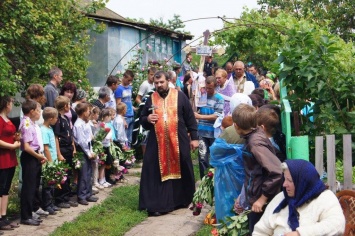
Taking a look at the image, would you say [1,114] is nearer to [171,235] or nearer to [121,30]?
[171,235]

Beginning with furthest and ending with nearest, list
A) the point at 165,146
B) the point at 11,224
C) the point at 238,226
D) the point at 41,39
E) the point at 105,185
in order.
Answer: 1. the point at 41,39
2. the point at 105,185
3. the point at 165,146
4. the point at 11,224
5. the point at 238,226

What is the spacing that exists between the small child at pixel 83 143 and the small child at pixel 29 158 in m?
1.42

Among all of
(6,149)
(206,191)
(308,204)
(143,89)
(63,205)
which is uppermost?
(143,89)

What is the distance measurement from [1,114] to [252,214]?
382 cm

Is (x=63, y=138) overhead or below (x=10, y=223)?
overhead

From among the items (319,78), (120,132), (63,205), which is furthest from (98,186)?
(319,78)

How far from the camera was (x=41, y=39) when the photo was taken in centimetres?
1338

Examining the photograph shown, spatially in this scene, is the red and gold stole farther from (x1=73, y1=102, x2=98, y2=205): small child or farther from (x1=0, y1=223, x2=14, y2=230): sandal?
(x1=0, y1=223, x2=14, y2=230): sandal

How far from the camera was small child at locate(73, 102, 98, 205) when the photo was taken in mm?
10898

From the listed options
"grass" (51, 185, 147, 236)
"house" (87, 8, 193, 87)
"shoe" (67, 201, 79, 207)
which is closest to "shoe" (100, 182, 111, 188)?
"grass" (51, 185, 147, 236)

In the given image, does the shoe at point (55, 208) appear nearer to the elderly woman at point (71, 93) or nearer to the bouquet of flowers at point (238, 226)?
the elderly woman at point (71, 93)

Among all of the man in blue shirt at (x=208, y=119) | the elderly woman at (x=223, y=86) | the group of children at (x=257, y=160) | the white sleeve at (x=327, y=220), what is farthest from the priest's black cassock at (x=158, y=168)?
the white sleeve at (x=327, y=220)

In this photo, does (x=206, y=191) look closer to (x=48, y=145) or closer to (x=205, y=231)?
(x=205, y=231)

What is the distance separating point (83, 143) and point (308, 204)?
5.80 metres
